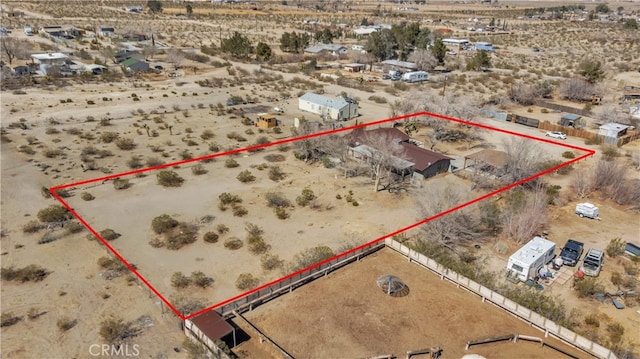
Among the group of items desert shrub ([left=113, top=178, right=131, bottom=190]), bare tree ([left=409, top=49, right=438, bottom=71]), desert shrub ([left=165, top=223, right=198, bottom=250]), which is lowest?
desert shrub ([left=165, top=223, right=198, bottom=250])

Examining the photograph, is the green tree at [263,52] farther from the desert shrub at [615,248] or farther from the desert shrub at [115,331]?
the desert shrub at [115,331]

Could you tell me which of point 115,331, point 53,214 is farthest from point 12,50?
point 115,331

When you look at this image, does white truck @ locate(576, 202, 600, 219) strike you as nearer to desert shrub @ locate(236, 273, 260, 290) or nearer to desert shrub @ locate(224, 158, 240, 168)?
desert shrub @ locate(236, 273, 260, 290)

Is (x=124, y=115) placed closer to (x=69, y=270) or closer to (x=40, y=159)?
(x=40, y=159)

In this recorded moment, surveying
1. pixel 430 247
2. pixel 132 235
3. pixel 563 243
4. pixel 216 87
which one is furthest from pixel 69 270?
pixel 216 87

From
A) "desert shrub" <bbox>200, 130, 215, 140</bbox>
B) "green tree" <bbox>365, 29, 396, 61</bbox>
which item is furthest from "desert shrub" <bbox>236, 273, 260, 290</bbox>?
"green tree" <bbox>365, 29, 396, 61</bbox>

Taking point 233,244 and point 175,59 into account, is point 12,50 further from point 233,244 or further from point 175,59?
point 233,244
